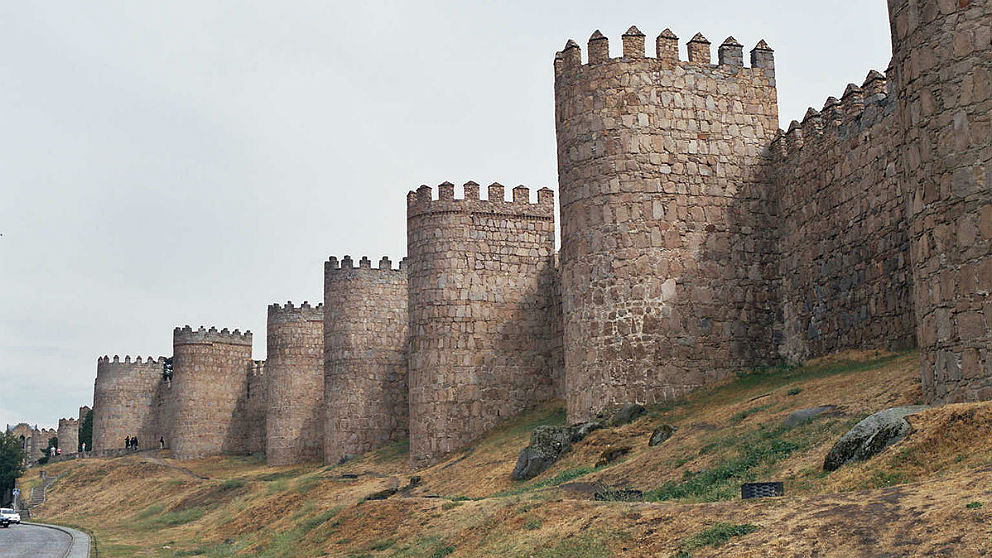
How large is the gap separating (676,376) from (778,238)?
12.6 ft

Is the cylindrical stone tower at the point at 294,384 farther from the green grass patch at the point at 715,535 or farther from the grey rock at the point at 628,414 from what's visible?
the green grass patch at the point at 715,535

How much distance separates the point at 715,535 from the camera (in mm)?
9703

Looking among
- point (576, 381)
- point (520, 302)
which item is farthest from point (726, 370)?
point (520, 302)

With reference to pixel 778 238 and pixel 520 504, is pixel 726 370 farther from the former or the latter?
pixel 520 504

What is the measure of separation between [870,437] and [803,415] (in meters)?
3.17

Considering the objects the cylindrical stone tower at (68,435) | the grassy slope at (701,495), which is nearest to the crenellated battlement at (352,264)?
the grassy slope at (701,495)

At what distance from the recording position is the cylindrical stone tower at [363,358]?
38.6 meters

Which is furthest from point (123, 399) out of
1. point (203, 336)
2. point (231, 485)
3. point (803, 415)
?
point (803, 415)

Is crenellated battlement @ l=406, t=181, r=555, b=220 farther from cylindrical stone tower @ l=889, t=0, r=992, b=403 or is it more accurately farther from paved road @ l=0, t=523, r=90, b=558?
cylindrical stone tower @ l=889, t=0, r=992, b=403

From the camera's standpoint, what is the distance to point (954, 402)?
11898 millimetres

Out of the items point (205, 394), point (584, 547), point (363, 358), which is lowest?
point (584, 547)

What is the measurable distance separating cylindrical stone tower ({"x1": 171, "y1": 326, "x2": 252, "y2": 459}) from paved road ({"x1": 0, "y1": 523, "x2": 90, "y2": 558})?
1745cm

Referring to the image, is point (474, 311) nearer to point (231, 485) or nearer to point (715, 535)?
point (231, 485)

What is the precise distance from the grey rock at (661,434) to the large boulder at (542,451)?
236 centimetres
